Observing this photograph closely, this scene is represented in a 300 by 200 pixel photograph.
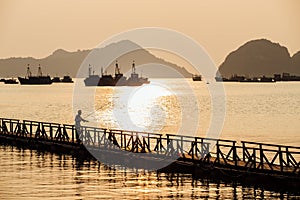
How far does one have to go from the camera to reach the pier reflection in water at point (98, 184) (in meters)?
35.2

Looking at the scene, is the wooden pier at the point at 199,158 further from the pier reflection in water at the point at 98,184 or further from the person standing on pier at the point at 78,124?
the pier reflection in water at the point at 98,184

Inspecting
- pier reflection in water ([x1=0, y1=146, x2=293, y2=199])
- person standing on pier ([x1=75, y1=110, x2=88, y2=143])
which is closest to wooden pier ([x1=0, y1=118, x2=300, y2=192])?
person standing on pier ([x1=75, y1=110, x2=88, y2=143])

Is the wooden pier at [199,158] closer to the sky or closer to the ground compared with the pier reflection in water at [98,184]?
closer to the sky

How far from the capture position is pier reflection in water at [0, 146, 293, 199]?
1387 inches

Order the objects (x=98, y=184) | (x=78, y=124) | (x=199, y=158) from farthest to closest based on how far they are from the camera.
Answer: (x=78, y=124), (x=199, y=158), (x=98, y=184)

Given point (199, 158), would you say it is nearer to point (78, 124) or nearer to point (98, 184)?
point (98, 184)

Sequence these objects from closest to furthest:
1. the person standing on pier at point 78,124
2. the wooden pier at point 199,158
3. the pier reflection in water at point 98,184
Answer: the pier reflection in water at point 98,184
the wooden pier at point 199,158
the person standing on pier at point 78,124

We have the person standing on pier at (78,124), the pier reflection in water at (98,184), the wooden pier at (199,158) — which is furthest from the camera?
the person standing on pier at (78,124)

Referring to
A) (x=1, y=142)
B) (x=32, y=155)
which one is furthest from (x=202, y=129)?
(x=32, y=155)

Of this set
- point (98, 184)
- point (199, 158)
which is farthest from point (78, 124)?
point (98, 184)

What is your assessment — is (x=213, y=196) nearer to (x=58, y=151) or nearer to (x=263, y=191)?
(x=263, y=191)

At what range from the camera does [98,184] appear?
38.6 metres

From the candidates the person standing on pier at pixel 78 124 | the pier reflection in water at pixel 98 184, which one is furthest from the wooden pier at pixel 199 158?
the pier reflection in water at pixel 98 184

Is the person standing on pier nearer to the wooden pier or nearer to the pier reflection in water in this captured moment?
the wooden pier
